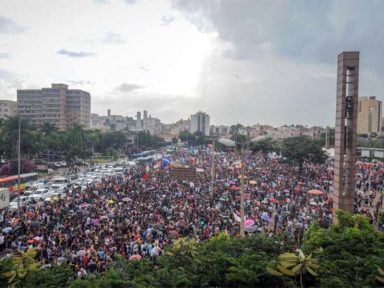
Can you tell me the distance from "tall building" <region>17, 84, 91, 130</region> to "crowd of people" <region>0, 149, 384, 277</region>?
355 ft

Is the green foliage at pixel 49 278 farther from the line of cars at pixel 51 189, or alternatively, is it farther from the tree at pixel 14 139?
the tree at pixel 14 139

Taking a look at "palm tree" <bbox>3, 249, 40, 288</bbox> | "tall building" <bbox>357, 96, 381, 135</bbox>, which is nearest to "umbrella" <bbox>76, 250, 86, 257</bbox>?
"palm tree" <bbox>3, 249, 40, 288</bbox>

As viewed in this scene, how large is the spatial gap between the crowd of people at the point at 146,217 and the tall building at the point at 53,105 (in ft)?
355

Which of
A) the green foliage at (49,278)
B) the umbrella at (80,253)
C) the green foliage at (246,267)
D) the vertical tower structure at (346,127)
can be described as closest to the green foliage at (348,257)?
the green foliage at (246,267)

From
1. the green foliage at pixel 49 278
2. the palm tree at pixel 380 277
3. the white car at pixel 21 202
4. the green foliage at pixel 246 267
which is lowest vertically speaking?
the white car at pixel 21 202

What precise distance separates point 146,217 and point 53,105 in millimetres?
124270

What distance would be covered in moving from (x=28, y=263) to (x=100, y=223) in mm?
12556

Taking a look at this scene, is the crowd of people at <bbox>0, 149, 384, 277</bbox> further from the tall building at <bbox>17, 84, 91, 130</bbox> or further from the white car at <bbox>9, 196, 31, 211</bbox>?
the tall building at <bbox>17, 84, 91, 130</bbox>

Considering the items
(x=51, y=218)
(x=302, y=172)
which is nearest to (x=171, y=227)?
(x=51, y=218)

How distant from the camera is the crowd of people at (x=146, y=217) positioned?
15.9m

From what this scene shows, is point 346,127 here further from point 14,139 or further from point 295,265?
point 14,139

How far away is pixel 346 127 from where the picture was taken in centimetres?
1562

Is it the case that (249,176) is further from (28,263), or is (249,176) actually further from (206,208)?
(28,263)

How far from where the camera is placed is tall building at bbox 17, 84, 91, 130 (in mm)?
134250
